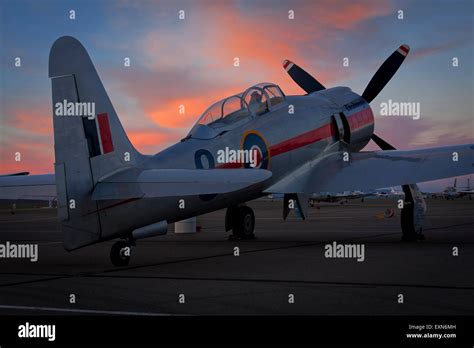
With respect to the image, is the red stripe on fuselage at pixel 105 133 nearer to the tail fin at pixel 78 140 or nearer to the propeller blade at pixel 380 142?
the tail fin at pixel 78 140

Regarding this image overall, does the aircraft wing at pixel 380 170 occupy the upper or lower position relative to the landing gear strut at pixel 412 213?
upper

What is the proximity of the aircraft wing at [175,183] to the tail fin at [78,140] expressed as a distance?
0.96ft

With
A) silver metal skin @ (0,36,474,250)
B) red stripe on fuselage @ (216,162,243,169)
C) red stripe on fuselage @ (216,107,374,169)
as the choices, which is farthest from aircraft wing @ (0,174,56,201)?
red stripe on fuselage @ (216,107,374,169)

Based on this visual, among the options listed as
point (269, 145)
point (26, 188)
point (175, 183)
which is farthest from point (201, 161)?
point (26, 188)

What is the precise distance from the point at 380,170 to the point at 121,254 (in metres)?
7.17

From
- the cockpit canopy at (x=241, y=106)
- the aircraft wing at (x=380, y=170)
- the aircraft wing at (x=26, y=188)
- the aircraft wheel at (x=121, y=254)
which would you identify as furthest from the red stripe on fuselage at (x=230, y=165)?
the aircraft wing at (x=26, y=188)

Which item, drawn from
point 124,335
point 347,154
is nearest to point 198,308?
point 124,335

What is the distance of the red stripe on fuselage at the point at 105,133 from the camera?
10938 millimetres

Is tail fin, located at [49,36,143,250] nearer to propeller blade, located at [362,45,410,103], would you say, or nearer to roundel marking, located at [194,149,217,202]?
roundel marking, located at [194,149,217,202]

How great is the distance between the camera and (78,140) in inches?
420

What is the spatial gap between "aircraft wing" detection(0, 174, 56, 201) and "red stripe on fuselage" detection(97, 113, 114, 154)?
3.05m

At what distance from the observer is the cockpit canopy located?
48.6 feet

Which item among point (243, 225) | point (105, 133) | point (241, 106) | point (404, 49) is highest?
point (404, 49)

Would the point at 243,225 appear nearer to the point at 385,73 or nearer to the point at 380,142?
the point at 380,142
